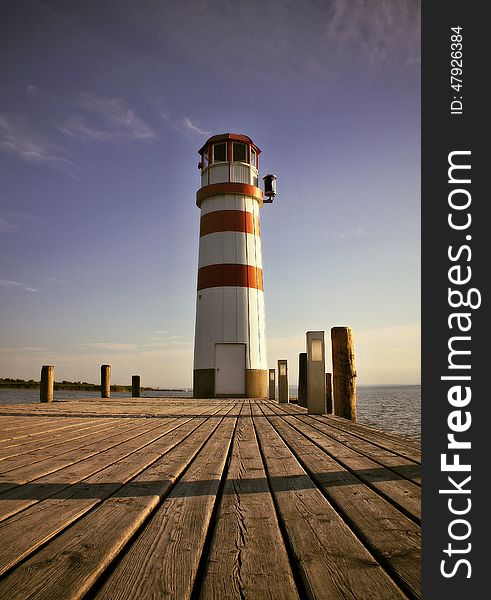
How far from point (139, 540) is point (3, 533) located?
20.0 inches

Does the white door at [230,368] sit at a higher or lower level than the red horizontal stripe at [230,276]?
lower

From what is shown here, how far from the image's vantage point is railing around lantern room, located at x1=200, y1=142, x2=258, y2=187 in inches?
676

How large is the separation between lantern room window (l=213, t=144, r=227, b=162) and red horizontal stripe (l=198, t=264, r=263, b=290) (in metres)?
4.01

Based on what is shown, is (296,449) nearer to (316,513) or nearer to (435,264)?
(316,513)

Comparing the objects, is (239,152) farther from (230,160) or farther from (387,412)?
(387,412)

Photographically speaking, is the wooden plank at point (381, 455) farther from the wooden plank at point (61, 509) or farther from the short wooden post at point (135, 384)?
the short wooden post at point (135, 384)

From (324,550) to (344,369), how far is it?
22.6 ft

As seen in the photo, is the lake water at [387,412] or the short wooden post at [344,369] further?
the lake water at [387,412]

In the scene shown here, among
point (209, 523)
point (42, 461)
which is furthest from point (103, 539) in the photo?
point (42, 461)

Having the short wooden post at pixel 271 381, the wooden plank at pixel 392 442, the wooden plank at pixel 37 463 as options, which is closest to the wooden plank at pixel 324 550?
the wooden plank at pixel 392 442

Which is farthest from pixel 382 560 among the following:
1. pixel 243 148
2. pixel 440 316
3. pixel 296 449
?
pixel 243 148

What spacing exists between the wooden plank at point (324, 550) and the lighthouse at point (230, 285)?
13.1 metres

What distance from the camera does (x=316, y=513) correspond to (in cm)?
209

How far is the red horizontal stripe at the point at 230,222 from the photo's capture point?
16531mm
